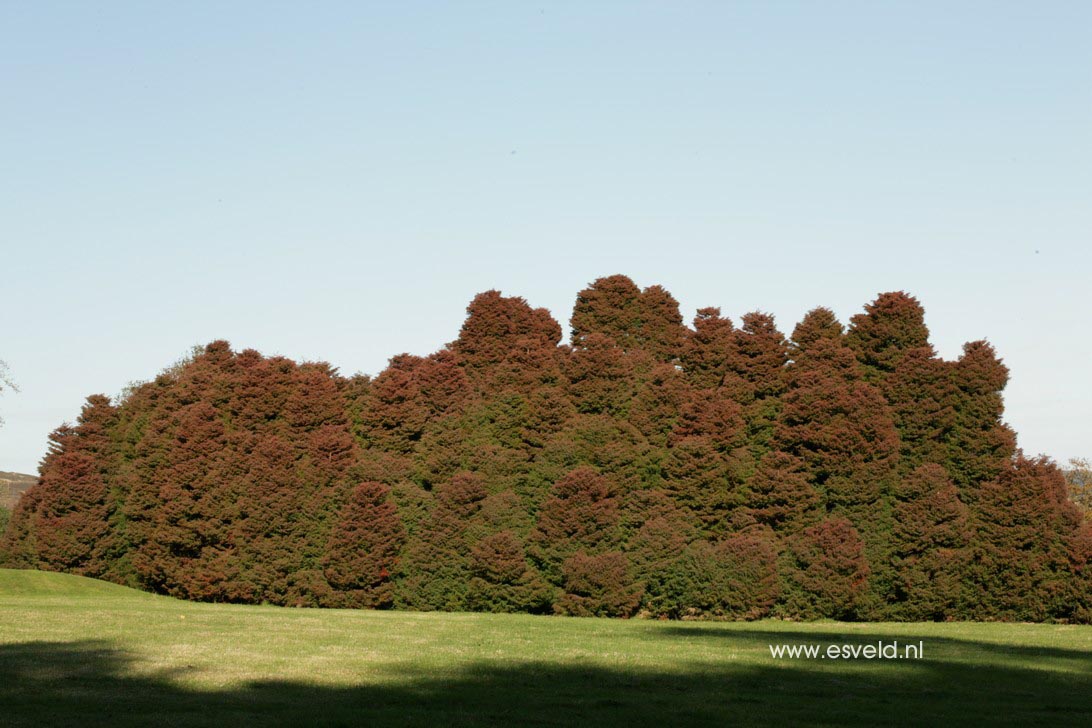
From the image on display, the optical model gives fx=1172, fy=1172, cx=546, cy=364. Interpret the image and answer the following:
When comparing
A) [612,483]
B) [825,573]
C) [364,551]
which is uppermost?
[612,483]

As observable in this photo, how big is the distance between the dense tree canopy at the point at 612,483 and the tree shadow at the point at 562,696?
82.1ft

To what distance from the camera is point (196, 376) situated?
198 feet

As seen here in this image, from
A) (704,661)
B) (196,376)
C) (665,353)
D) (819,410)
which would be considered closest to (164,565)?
(196,376)

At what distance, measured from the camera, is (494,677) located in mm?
18750

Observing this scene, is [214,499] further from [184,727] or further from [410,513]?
[184,727]

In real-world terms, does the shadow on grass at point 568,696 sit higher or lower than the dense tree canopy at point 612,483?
lower

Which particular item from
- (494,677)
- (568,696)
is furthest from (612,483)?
(568,696)

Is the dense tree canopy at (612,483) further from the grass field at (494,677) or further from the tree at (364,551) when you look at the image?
the grass field at (494,677)

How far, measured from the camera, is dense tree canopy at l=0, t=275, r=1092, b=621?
45.9m

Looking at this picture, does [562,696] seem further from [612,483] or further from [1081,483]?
[1081,483]

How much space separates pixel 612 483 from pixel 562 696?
32.1 m

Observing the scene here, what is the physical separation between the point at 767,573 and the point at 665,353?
17.4 m

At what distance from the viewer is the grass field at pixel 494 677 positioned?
14.6 m

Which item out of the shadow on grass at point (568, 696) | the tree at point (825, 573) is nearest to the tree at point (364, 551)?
the tree at point (825, 573)
